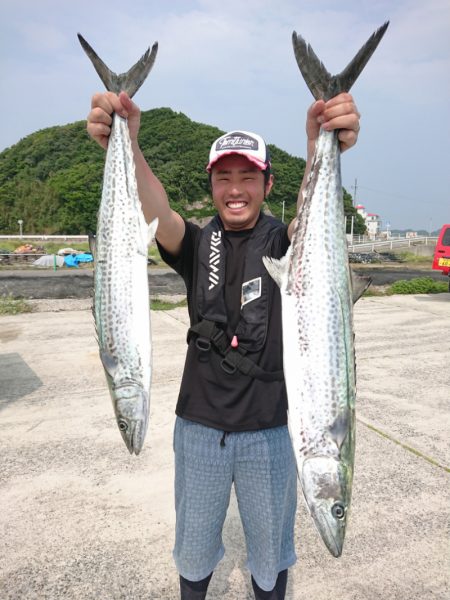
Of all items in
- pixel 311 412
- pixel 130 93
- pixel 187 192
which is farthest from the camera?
pixel 187 192

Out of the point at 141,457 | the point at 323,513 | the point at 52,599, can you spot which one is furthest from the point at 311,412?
the point at 141,457

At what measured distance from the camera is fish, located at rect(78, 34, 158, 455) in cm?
192

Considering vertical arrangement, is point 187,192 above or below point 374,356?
above

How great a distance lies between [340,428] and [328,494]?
24cm

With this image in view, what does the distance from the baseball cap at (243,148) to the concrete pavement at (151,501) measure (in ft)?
7.86

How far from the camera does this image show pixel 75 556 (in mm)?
2928

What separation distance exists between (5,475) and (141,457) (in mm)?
1116

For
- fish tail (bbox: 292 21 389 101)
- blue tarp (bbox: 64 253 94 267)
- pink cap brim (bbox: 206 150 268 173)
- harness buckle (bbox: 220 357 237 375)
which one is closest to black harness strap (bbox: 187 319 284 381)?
harness buckle (bbox: 220 357 237 375)

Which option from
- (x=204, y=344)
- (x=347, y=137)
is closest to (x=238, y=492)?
(x=204, y=344)

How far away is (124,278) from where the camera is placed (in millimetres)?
1972

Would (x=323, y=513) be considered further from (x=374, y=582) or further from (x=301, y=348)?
(x=374, y=582)

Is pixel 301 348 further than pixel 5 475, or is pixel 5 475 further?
pixel 5 475

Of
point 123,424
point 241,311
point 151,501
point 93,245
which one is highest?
point 93,245

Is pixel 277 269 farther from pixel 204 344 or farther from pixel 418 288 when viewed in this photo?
pixel 418 288
